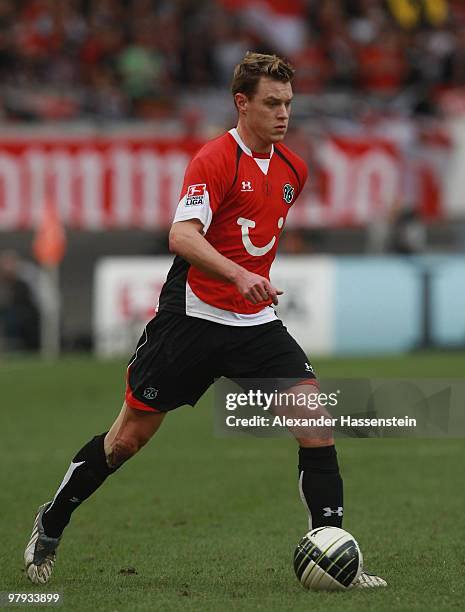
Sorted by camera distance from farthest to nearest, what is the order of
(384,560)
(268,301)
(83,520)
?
1. (83,520)
2. (384,560)
3. (268,301)

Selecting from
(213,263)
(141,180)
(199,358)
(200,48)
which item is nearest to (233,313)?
(199,358)

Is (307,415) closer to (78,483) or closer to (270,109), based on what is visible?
(78,483)

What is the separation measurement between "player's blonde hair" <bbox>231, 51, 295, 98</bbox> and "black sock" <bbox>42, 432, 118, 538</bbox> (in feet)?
5.86

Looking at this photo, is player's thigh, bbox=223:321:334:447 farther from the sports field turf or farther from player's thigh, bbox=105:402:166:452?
the sports field turf

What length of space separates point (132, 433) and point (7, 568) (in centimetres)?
107

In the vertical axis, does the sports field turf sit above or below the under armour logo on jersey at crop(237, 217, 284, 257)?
below

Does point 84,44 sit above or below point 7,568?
above

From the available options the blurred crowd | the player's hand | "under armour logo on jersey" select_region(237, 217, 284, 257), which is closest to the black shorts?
"under armour logo on jersey" select_region(237, 217, 284, 257)

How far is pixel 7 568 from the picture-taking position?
6758 mm

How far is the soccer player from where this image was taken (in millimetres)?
6086

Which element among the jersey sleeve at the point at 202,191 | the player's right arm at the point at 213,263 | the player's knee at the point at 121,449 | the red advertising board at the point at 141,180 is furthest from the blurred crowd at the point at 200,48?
the player's right arm at the point at 213,263

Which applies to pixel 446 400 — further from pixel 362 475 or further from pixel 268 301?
pixel 362 475

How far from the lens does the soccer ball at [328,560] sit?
589 centimetres

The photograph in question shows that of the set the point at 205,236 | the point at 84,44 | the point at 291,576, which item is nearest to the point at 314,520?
the point at 291,576
